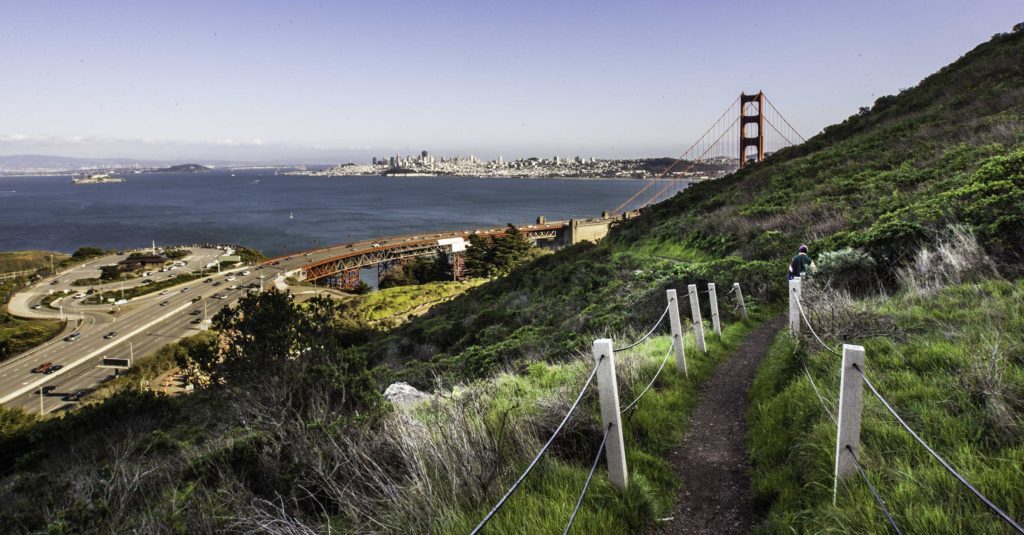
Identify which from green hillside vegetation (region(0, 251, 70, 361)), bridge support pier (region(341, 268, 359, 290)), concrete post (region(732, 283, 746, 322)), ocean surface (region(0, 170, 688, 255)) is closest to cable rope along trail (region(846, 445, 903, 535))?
concrete post (region(732, 283, 746, 322))

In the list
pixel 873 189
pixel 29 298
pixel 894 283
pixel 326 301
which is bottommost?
pixel 29 298

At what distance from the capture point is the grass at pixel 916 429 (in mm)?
2279

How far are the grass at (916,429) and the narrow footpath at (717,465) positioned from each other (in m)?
0.15

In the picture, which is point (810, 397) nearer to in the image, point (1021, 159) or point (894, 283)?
point (894, 283)

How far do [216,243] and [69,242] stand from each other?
30.6 meters

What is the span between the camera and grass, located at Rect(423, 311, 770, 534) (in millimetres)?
2752

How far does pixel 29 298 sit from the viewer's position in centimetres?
5528

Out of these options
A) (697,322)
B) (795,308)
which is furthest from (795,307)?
(697,322)

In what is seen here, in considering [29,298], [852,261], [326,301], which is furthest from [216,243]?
[852,261]

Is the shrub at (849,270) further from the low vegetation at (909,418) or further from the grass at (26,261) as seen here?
the grass at (26,261)

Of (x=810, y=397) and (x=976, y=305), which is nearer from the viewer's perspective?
(x=810, y=397)

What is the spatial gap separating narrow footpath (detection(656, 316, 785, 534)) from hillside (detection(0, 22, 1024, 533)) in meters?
0.14

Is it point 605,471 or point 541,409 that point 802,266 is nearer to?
point 541,409

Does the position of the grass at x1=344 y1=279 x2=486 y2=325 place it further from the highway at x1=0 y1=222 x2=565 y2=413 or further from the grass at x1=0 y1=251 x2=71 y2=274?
the grass at x1=0 y1=251 x2=71 y2=274
